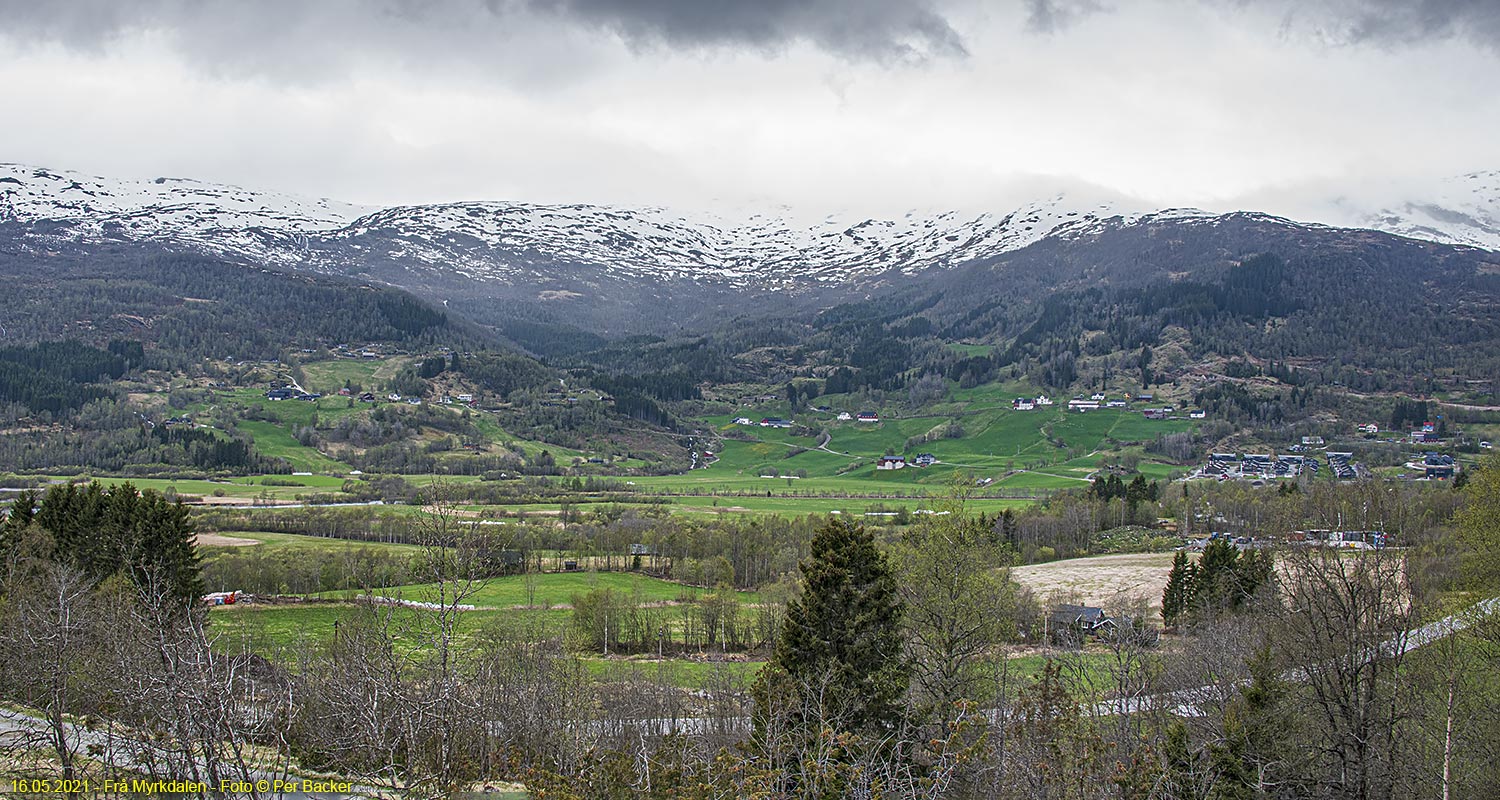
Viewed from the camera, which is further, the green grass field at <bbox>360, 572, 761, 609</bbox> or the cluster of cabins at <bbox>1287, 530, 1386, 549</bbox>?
the green grass field at <bbox>360, 572, 761, 609</bbox>

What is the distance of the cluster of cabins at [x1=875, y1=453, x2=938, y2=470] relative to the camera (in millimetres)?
191500

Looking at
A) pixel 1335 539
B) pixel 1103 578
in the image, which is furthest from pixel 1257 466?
pixel 1335 539

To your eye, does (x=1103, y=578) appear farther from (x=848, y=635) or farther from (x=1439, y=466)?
(x=1439, y=466)

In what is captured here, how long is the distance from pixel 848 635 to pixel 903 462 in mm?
172977

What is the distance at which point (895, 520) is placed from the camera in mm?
122438

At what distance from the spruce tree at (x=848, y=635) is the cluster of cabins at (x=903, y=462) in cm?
16679

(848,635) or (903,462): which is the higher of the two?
(848,635)

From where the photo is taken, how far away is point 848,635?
25891 millimetres

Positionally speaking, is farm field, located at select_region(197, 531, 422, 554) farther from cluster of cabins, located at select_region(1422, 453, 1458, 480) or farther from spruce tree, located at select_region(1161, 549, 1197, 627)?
cluster of cabins, located at select_region(1422, 453, 1458, 480)

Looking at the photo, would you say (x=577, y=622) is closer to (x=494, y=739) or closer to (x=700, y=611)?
(x=700, y=611)

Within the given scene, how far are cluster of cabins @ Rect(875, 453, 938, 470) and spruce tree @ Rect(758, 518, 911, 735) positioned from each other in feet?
547

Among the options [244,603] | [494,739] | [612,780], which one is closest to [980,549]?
[612,780]

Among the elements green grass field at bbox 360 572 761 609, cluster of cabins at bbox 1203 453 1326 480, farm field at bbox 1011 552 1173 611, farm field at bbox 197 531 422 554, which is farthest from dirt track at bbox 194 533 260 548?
cluster of cabins at bbox 1203 453 1326 480

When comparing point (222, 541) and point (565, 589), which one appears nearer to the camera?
point (565, 589)
